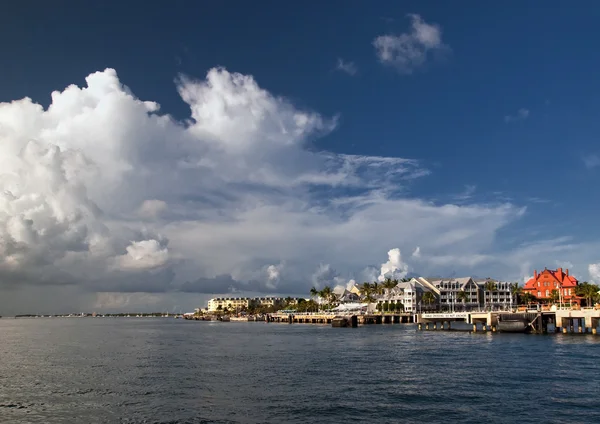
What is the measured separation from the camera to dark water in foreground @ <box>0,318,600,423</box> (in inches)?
1542

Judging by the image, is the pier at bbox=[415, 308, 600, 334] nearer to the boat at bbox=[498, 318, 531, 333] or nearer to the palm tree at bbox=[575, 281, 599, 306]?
the boat at bbox=[498, 318, 531, 333]

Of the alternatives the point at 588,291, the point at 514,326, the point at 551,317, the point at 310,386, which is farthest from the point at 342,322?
the point at 310,386

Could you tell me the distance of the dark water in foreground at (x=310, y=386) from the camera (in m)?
39.2

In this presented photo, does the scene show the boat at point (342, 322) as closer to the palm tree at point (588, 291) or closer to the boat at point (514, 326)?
the boat at point (514, 326)

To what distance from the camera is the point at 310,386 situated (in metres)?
50.5

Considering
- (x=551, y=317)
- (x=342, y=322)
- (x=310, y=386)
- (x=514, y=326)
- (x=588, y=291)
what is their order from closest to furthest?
(x=310, y=386) → (x=514, y=326) → (x=551, y=317) → (x=342, y=322) → (x=588, y=291)

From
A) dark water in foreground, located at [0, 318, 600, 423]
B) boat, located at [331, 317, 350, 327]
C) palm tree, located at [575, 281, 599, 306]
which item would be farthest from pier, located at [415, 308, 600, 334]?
palm tree, located at [575, 281, 599, 306]

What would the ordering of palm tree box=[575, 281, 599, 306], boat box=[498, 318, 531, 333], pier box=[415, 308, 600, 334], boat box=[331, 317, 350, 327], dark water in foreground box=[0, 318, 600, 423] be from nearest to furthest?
dark water in foreground box=[0, 318, 600, 423]
pier box=[415, 308, 600, 334]
boat box=[498, 318, 531, 333]
boat box=[331, 317, 350, 327]
palm tree box=[575, 281, 599, 306]

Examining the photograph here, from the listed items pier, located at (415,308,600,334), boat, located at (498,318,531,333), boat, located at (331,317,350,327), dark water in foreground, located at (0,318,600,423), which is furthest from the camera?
boat, located at (331,317,350,327)

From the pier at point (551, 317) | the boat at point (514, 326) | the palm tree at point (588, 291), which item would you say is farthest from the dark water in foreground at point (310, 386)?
the palm tree at point (588, 291)

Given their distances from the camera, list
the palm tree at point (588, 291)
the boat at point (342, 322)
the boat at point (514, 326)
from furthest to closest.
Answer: the palm tree at point (588, 291)
the boat at point (342, 322)
the boat at point (514, 326)

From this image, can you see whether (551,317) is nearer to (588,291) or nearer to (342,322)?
(342,322)

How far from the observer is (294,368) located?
208ft

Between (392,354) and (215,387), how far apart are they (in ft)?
117
